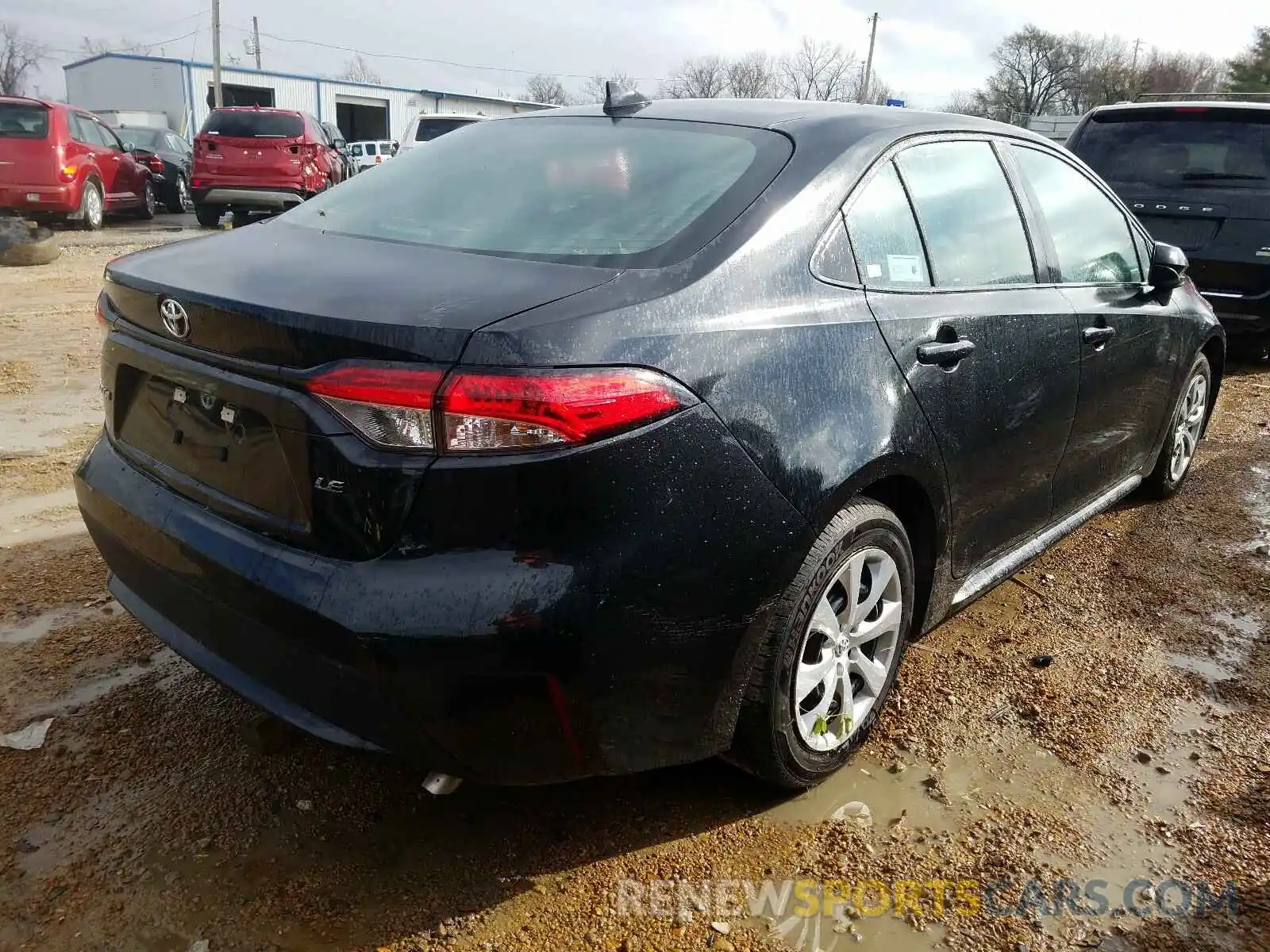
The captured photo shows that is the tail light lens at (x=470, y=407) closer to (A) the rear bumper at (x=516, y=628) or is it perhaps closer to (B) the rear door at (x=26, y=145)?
(A) the rear bumper at (x=516, y=628)

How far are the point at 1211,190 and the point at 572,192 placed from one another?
620cm

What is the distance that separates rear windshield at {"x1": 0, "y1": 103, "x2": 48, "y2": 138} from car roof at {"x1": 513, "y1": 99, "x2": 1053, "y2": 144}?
1142cm

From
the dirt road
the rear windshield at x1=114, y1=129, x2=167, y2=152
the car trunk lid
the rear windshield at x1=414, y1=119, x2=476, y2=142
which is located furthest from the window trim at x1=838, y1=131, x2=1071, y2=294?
the rear windshield at x1=114, y1=129, x2=167, y2=152

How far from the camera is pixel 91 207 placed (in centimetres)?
1302

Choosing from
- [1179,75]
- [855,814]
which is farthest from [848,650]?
[1179,75]

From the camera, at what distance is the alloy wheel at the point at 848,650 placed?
2.34 meters

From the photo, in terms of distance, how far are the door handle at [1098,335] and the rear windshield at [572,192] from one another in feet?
4.42

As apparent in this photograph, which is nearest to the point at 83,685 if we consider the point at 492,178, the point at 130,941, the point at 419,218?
the point at 130,941

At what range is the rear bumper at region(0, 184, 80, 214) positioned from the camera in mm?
11844

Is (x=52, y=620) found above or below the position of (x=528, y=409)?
below

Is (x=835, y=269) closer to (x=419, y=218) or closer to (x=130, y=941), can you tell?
(x=419, y=218)

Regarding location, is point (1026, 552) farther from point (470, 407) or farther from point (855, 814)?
point (470, 407)

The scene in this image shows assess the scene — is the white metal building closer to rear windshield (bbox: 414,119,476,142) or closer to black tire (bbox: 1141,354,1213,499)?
rear windshield (bbox: 414,119,476,142)

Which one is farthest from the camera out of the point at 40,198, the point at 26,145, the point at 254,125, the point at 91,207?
the point at 254,125
